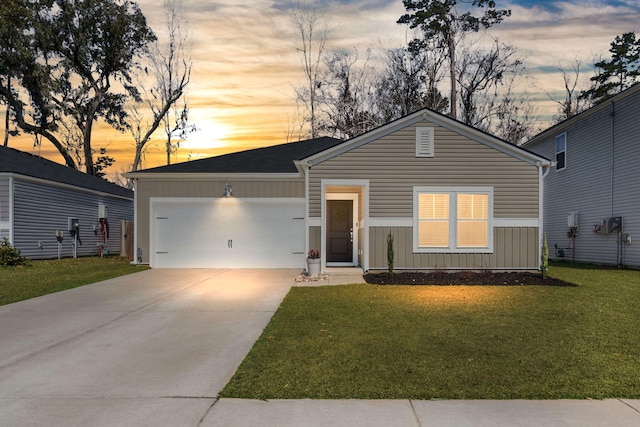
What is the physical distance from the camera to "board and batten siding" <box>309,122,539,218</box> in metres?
12.4

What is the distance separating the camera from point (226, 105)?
24.3m

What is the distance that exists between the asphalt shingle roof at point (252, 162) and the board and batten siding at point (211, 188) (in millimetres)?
338

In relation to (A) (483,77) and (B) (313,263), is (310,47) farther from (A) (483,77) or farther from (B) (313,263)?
(B) (313,263)

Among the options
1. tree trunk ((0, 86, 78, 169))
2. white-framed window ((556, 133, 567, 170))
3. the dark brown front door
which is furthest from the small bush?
white-framed window ((556, 133, 567, 170))

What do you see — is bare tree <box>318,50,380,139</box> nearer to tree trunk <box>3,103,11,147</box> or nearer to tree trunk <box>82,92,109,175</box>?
tree trunk <box>82,92,109,175</box>

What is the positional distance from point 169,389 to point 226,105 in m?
21.7

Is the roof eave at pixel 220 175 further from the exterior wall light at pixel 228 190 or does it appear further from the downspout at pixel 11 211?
the downspout at pixel 11 211

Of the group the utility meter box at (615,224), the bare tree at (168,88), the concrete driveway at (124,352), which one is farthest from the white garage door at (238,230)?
the bare tree at (168,88)

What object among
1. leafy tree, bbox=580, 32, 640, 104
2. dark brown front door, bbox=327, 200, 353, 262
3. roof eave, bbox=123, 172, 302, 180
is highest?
leafy tree, bbox=580, 32, 640, 104

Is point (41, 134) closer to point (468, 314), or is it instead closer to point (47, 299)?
point (47, 299)

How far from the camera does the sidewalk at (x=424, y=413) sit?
345 cm

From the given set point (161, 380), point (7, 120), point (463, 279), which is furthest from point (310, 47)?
point (161, 380)

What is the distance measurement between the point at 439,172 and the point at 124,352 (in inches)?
371

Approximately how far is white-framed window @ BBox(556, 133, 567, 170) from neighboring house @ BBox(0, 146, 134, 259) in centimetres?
2110
